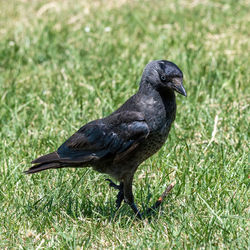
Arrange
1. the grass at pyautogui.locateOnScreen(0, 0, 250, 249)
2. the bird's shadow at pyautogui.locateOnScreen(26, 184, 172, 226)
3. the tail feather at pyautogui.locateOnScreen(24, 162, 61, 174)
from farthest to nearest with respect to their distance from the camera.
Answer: the bird's shadow at pyautogui.locateOnScreen(26, 184, 172, 226)
the tail feather at pyautogui.locateOnScreen(24, 162, 61, 174)
the grass at pyautogui.locateOnScreen(0, 0, 250, 249)

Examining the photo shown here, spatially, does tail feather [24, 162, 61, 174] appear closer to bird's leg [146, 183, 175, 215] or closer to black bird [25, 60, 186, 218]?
black bird [25, 60, 186, 218]

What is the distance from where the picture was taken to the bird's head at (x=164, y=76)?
13.1ft

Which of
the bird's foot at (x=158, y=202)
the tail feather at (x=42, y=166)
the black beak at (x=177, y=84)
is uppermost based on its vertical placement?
the black beak at (x=177, y=84)

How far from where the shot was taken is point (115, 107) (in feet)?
19.1

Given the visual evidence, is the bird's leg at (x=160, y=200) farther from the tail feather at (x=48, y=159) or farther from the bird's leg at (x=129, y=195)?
the tail feather at (x=48, y=159)

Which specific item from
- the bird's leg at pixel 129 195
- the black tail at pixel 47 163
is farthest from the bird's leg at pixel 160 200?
the black tail at pixel 47 163

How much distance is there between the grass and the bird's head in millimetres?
854

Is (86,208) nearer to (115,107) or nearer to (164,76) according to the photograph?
(164,76)

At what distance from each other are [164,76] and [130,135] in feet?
1.62

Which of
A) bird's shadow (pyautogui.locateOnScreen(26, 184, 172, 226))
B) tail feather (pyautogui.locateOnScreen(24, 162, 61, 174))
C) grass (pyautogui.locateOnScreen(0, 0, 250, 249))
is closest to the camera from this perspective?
grass (pyautogui.locateOnScreen(0, 0, 250, 249))

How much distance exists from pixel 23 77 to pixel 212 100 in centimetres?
232

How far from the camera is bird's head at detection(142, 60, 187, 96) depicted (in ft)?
13.1

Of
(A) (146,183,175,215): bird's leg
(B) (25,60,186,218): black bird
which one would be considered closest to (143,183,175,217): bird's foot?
(A) (146,183,175,215): bird's leg

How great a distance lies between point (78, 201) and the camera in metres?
4.34
